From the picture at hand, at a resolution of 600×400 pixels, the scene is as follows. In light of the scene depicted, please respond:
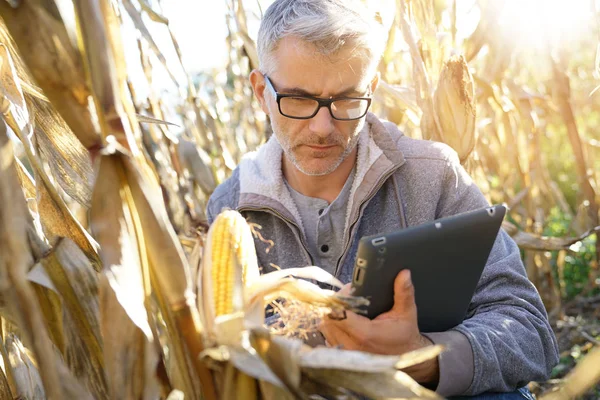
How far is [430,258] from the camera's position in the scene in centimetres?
120

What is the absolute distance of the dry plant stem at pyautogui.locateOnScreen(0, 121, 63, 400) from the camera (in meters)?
0.95

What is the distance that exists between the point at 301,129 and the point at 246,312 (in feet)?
2.62

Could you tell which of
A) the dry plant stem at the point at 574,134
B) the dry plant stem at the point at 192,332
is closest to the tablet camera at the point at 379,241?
the dry plant stem at the point at 192,332

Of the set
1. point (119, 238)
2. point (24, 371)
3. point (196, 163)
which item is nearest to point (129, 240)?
point (119, 238)

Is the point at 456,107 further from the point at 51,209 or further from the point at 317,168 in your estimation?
the point at 51,209

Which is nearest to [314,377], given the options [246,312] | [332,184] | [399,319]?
[246,312]

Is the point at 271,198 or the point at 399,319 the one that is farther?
the point at 271,198

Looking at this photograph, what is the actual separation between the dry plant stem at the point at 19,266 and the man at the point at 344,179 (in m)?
0.82

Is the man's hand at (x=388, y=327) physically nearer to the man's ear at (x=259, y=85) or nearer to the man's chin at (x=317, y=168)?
the man's chin at (x=317, y=168)

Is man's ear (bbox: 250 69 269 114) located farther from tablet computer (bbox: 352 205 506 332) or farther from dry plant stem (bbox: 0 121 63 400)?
dry plant stem (bbox: 0 121 63 400)

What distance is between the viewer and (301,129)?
5.57 feet

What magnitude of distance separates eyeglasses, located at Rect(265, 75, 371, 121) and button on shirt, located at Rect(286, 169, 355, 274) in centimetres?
25

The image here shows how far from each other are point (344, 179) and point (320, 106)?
0.31 metres

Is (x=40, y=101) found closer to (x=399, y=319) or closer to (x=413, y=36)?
(x=399, y=319)
